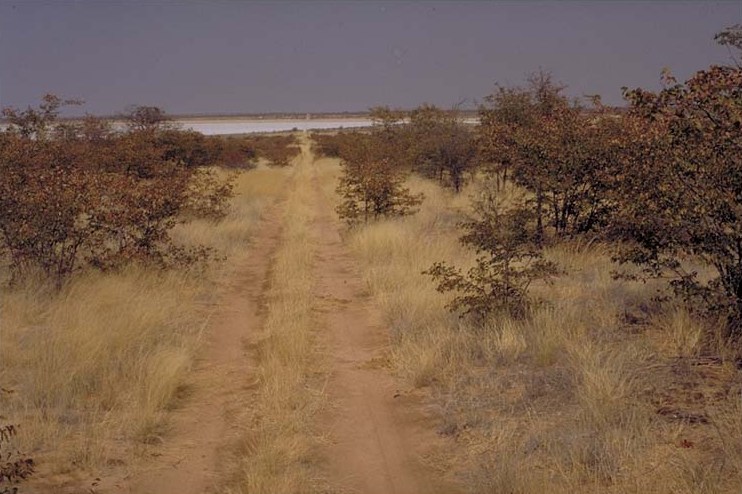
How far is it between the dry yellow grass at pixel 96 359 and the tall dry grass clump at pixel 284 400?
82cm

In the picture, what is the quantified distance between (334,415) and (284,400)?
0.47 metres

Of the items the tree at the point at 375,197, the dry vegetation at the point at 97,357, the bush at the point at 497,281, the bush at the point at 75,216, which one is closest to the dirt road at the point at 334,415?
the dry vegetation at the point at 97,357

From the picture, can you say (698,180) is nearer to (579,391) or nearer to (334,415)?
(579,391)

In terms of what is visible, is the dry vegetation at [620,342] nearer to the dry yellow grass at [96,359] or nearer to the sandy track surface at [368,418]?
the sandy track surface at [368,418]

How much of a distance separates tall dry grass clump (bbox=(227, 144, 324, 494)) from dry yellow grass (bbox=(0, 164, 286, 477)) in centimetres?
82

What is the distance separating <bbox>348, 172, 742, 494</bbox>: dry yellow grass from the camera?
4.63m

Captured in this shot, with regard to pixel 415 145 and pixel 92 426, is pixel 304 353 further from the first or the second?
pixel 415 145

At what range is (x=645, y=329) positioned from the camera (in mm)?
7652

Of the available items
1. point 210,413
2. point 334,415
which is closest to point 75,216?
point 210,413

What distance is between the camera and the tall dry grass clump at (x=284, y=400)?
4.86 m

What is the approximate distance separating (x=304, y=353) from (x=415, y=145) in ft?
70.9

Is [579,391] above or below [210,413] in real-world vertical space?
above

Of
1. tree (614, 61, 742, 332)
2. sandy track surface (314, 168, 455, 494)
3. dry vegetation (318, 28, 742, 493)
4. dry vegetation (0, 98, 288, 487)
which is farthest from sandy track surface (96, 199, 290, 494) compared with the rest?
tree (614, 61, 742, 332)

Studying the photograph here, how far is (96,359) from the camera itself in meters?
6.94
